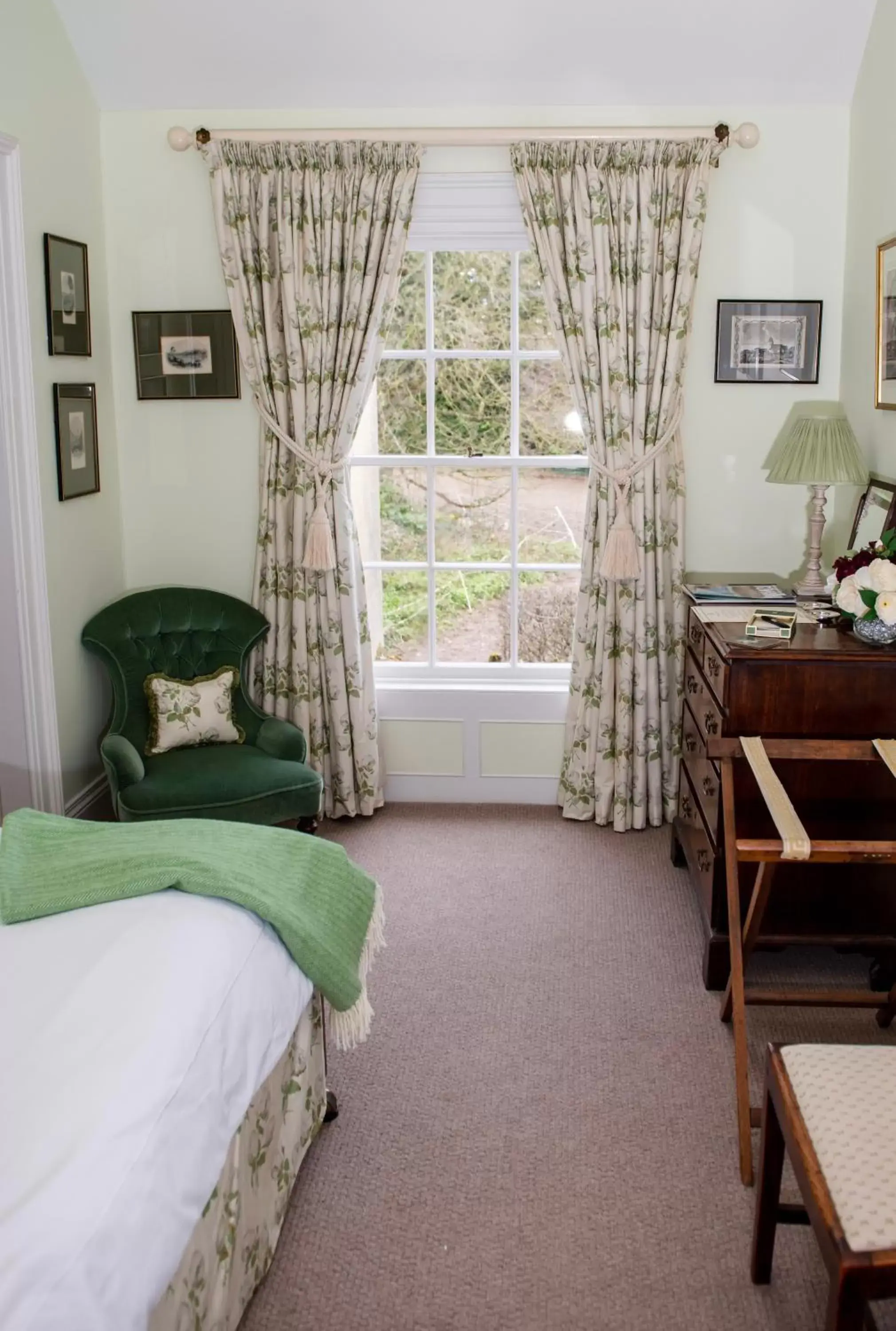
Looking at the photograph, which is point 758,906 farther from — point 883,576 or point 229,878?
point 229,878

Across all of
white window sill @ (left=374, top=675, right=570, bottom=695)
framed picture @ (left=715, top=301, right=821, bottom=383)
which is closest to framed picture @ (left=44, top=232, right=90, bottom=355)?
white window sill @ (left=374, top=675, right=570, bottom=695)

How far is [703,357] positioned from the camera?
4.80m

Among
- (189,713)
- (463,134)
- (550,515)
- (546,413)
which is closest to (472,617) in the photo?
(550,515)

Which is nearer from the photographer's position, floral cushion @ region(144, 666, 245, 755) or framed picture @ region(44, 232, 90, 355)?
framed picture @ region(44, 232, 90, 355)

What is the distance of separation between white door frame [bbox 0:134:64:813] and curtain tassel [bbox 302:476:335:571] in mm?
1026

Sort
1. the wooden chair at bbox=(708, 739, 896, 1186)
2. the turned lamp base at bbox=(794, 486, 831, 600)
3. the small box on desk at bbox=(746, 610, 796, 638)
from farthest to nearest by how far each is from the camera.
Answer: the turned lamp base at bbox=(794, 486, 831, 600)
the small box on desk at bbox=(746, 610, 796, 638)
the wooden chair at bbox=(708, 739, 896, 1186)

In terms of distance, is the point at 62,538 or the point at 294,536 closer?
the point at 62,538

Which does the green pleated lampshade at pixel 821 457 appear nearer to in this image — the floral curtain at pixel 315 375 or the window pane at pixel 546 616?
the window pane at pixel 546 616

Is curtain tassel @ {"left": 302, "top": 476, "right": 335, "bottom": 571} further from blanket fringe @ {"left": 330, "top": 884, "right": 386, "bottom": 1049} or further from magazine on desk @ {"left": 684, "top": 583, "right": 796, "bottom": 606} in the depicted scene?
blanket fringe @ {"left": 330, "top": 884, "right": 386, "bottom": 1049}

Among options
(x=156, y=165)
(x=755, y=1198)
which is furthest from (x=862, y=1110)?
(x=156, y=165)

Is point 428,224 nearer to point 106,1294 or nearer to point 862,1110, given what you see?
point 862,1110

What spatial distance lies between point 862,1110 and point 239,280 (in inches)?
151

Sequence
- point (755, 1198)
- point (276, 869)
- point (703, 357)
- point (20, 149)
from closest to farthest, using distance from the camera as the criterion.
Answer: point (755, 1198) → point (276, 869) → point (20, 149) → point (703, 357)

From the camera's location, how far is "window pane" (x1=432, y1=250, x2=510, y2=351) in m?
4.91
